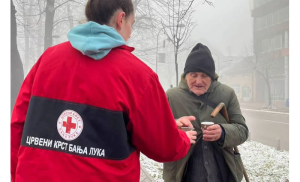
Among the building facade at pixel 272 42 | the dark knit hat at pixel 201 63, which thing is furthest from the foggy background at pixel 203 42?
the dark knit hat at pixel 201 63

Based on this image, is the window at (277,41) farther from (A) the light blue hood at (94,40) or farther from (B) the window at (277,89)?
(A) the light blue hood at (94,40)

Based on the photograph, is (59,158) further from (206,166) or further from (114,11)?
(206,166)

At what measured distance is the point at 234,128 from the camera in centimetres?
174

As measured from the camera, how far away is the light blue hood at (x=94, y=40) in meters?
0.89

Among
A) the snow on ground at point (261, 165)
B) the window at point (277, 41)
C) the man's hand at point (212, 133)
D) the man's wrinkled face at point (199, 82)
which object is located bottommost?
the snow on ground at point (261, 165)

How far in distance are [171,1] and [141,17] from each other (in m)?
1.25

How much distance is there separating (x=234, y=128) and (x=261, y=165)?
11.6 ft

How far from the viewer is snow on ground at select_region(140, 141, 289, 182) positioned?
422 centimetres

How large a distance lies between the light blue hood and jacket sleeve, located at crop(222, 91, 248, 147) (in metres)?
1.08

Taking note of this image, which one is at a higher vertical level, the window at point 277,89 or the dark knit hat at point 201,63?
the dark knit hat at point 201,63

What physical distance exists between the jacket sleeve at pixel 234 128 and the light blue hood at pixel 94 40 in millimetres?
1084

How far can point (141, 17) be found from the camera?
19.7 ft

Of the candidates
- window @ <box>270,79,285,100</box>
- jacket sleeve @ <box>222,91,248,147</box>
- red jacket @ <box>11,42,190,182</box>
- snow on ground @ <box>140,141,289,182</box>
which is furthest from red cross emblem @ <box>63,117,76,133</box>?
window @ <box>270,79,285,100</box>

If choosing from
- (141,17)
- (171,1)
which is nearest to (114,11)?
(171,1)
